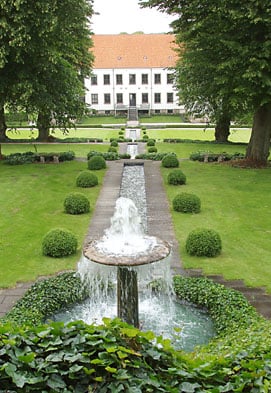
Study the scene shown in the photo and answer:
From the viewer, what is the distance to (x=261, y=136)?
2395 cm

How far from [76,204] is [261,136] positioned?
12333mm

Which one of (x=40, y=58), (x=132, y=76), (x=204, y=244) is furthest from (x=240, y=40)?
(x=132, y=76)

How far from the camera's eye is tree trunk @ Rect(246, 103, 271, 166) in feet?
77.7

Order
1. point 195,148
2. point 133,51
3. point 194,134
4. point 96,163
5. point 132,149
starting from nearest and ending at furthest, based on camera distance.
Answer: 1. point 96,163
2. point 195,148
3. point 132,149
4. point 194,134
5. point 133,51

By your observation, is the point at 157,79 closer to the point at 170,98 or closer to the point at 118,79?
the point at 170,98

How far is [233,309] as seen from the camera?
870 centimetres

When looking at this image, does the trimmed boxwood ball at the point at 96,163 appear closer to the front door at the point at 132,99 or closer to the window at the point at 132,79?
the window at the point at 132,79

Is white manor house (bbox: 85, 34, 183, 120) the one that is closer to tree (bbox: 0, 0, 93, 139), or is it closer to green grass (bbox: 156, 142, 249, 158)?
green grass (bbox: 156, 142, 249, 158)

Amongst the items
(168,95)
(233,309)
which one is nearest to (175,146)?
(233,309)

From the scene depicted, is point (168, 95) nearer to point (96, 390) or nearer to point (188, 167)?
point (188, 167)

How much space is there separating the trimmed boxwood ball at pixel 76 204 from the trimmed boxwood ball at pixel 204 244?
5234mm

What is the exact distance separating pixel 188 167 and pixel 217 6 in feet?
27.9

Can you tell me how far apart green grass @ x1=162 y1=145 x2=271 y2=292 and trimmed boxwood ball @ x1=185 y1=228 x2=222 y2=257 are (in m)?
0.18

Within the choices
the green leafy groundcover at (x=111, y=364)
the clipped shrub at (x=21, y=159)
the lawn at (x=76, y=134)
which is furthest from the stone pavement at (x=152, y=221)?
the lawn at (x=76, y=134)
